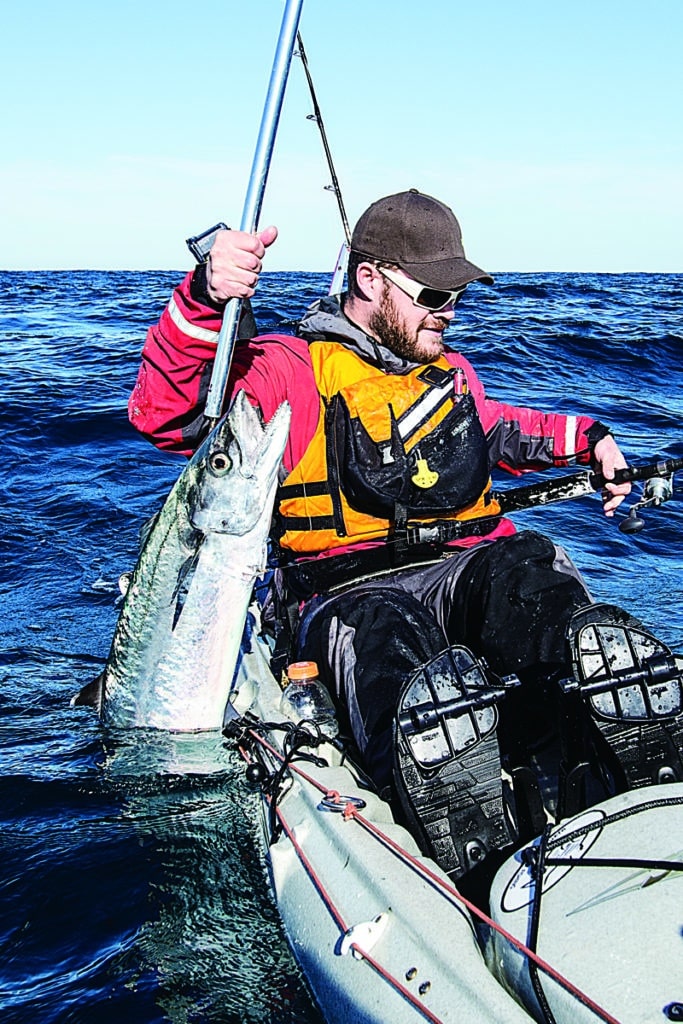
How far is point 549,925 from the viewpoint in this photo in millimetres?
2264

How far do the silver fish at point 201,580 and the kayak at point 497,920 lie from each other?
1.10 metres

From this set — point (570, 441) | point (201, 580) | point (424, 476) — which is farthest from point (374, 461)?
point (570, 441)

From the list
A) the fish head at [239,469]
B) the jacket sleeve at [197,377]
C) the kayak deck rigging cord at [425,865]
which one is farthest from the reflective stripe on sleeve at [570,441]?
the kayak deck rigging cord at [425,865]

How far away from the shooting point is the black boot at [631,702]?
2.81 m

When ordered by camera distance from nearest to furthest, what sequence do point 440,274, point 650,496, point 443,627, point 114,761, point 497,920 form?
1. point 497,920
2. point 443,627
3. point 440,274
4. point 114,761
5. point 650,496

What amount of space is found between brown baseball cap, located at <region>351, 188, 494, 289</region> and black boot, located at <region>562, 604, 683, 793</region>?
6.00 feet

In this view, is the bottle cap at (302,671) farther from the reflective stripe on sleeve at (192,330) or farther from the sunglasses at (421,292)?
the sunglasses at (421,292)

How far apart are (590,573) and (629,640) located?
4.80 meters

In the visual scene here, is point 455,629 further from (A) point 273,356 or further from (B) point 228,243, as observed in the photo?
(B) point 228,243

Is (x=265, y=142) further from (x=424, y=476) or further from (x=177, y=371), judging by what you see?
(x=424, y=476)

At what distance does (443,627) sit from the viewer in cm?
379

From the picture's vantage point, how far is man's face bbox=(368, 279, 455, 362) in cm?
411

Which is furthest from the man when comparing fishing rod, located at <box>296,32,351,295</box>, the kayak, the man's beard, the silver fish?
fishing rod, located at <box>296,32,351,295</box>

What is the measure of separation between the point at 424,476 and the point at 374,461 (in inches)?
9.1
